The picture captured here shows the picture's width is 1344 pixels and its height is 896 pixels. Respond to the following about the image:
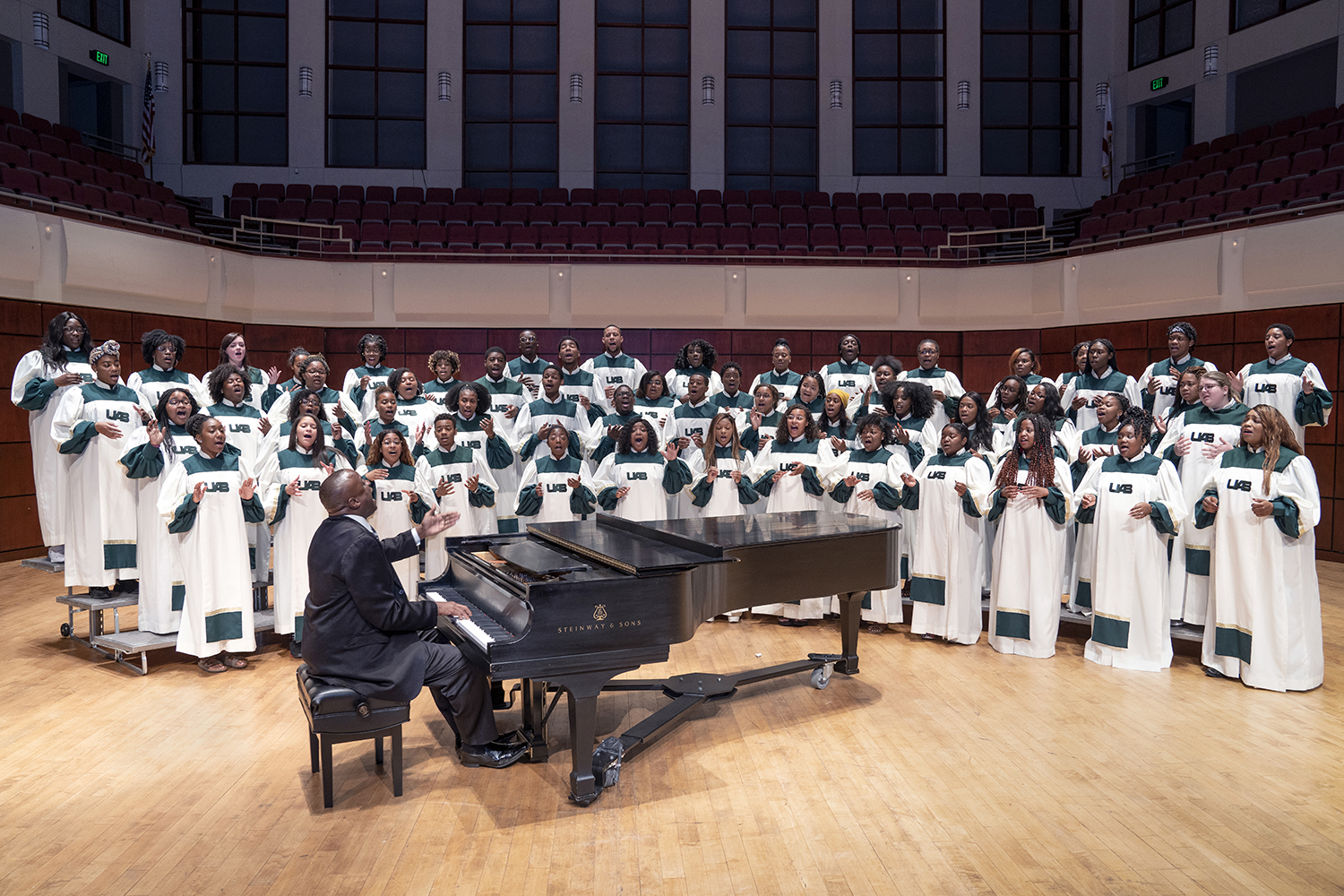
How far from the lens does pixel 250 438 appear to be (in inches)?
243

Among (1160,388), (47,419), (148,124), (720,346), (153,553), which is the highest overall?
(148,124)

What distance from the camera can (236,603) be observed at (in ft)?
17.0

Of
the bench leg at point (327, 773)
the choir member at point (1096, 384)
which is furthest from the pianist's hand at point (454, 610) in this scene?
the choir member at point (1096, 384)

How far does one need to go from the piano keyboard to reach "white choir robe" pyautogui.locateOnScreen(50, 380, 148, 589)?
3.11 m

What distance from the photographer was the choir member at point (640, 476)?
6.46 m

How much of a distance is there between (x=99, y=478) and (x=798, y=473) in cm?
468

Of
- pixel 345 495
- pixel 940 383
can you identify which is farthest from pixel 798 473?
pixel 345 495

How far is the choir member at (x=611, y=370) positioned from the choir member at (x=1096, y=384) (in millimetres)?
3650

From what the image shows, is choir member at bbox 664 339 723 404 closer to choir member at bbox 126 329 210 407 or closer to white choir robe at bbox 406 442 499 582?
white choir robe at bbox 406 442 499 582

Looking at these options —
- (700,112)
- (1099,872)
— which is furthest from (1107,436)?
(700,112)

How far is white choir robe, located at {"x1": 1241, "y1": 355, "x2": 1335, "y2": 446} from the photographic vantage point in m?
6.06

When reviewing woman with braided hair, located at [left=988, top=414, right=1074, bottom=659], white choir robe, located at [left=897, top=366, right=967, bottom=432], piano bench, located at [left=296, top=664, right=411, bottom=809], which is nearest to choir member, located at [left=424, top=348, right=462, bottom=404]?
white choir robe, located at [left=897, top=366, right=967, bottom=432]

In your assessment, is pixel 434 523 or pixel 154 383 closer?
pixel 434 523

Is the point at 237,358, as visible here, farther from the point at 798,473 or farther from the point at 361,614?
the point at 798,473
